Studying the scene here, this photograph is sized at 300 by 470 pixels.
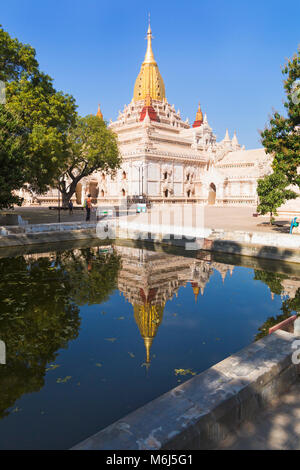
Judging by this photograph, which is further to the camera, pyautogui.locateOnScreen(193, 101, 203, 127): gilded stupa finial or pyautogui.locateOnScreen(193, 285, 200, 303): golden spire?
pyautogui.locateOnScreen(193, 101, 203, 127): gilded stupa finial

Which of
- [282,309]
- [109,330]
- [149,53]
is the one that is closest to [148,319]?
→ [109,330]

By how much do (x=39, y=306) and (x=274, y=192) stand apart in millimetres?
15294

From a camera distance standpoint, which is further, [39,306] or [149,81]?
[149,81]

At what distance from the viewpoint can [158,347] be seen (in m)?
5.97

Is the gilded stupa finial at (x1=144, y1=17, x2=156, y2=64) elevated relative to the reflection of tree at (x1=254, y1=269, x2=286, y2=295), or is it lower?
elevated

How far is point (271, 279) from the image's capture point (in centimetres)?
1059

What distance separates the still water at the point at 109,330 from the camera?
4.24m

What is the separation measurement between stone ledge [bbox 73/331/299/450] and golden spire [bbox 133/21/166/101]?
65.5 m

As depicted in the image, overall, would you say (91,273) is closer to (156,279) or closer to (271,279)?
(156,279)

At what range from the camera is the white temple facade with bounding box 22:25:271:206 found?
46719 millimetres

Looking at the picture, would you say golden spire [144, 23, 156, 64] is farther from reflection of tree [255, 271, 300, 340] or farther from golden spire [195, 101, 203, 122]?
reflection of tree [255, 271, 300, 340]

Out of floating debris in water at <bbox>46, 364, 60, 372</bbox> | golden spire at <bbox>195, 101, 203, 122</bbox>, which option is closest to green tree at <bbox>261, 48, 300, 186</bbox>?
floating debris in water at <bbox>46, 364, 60, 372</bbox>
